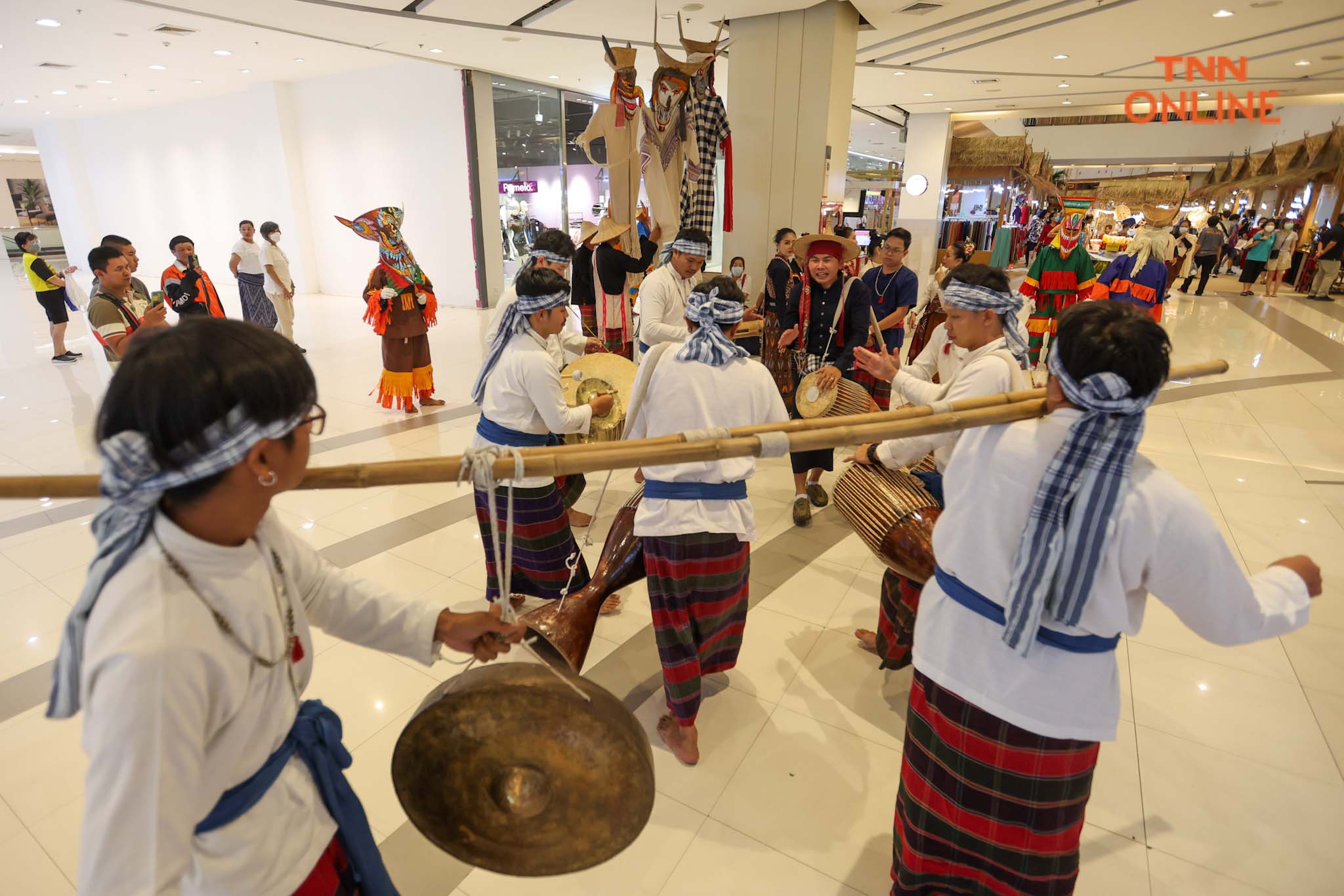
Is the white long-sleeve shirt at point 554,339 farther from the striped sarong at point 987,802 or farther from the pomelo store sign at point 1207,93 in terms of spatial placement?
the pomelo store sign at point 1207,93

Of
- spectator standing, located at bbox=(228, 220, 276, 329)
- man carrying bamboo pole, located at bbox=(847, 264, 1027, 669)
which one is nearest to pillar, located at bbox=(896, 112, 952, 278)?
spectator standing, located at bbox=(228, 220, 276, 329)

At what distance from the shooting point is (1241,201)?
64.5 feet

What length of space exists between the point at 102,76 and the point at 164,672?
15.0m

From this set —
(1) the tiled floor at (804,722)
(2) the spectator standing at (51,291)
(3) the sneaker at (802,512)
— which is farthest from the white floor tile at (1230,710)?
(2) the spectator standing at (51,291)

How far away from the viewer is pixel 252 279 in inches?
296

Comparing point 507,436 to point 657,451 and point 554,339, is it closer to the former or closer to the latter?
point 554,339

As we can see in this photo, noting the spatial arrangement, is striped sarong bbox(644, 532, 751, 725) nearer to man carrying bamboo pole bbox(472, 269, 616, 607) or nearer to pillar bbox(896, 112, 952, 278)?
man carrying bamboo pole bbox(472, 269, 616, 607)

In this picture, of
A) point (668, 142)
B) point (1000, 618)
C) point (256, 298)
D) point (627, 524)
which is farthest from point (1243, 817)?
point (256, 298)

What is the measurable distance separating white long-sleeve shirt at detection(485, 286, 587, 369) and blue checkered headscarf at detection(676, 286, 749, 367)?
2.40ft

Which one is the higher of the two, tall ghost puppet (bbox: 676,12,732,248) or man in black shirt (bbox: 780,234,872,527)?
tall ghost puppet (bbox: 676,12,732,248)

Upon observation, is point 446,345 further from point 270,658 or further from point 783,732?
point 270,658

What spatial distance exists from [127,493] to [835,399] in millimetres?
2861

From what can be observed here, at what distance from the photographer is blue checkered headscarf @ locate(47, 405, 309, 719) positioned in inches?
28.9

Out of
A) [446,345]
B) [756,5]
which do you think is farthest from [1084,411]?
[446,345]
